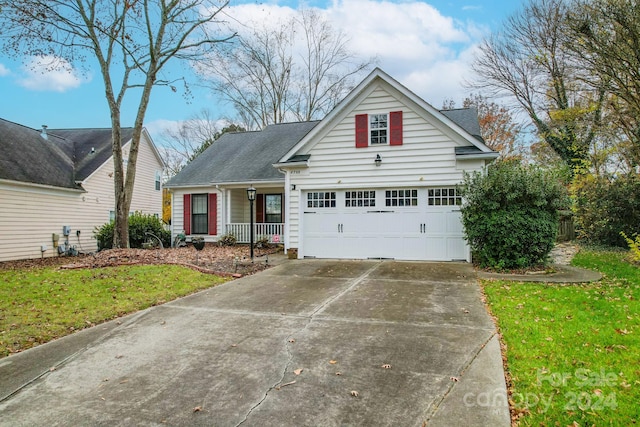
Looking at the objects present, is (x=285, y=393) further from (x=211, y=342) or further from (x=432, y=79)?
(x=432, y=79)

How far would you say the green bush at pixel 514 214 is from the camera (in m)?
9.02

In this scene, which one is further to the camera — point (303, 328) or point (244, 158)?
point (244, 158)

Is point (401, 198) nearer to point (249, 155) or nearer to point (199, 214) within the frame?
point (249, 155)

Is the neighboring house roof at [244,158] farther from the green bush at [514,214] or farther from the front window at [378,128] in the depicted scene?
the green bush at [514,214]

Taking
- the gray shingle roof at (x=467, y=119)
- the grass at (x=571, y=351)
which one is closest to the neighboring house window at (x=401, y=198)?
the gray shingle roof at (x=467, y=119)

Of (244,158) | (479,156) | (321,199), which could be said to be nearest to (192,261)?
(321,199)

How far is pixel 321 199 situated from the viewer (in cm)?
1209

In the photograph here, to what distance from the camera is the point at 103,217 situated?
61.4 ft

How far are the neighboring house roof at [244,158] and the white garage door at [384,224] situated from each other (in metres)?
3.34

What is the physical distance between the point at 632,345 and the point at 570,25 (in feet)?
31.9

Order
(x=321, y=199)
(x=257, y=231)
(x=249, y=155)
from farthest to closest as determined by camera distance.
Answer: (x=249, y=155) → (x=257, y=231) → (x=321, y=199)

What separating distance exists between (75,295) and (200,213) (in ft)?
32.3

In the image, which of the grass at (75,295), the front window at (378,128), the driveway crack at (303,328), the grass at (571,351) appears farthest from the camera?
the front window at (378,128)

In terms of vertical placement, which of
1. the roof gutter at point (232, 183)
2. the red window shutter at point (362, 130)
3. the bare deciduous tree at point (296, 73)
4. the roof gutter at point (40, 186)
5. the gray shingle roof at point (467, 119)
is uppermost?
the bare deciduous tree at point (296, 73)
